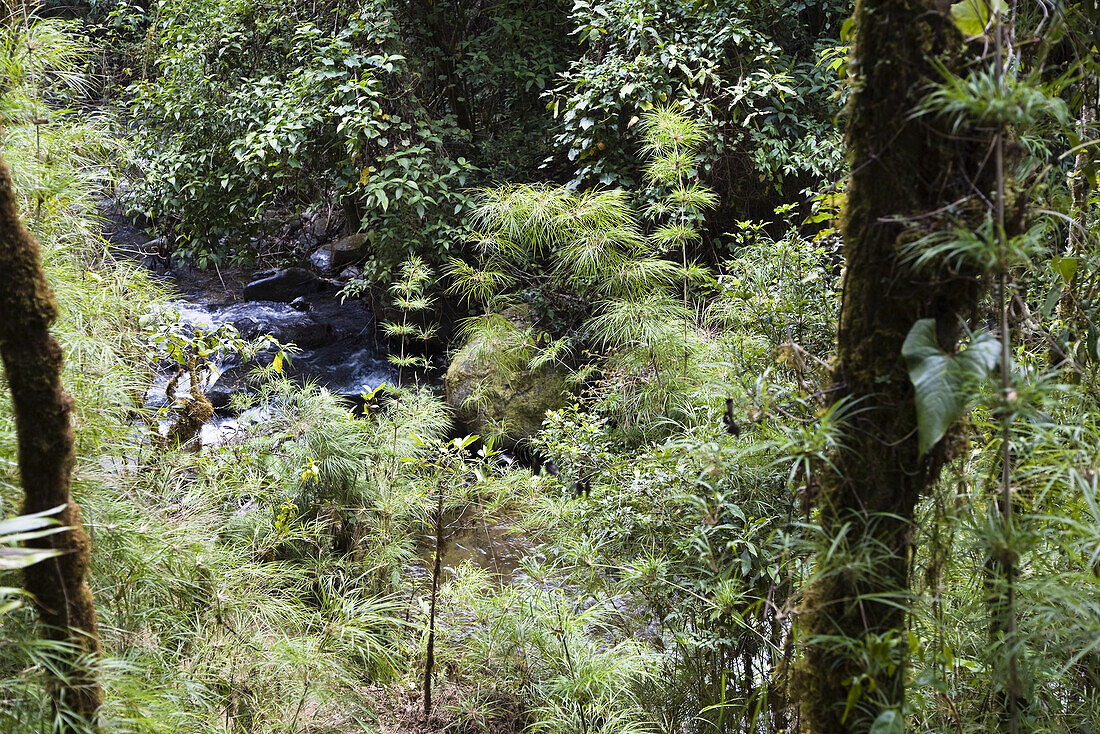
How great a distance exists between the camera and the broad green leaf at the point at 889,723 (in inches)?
42.6

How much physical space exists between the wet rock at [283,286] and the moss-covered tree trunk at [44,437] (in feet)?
19.3

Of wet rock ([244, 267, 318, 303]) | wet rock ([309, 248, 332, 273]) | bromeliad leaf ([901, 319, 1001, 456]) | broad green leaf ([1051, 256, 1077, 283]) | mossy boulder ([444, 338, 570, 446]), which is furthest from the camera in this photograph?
wet rock ([309, 248, 332, 273])

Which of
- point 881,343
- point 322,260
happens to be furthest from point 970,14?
point 322,260

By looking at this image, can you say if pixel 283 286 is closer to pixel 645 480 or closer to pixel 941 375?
pixel 645 480

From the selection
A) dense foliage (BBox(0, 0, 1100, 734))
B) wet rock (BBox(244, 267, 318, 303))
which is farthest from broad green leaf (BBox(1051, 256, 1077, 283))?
wet rock (BBox(244, 267, 318, 303))

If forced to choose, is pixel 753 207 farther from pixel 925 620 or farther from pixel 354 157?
pixel 925 620

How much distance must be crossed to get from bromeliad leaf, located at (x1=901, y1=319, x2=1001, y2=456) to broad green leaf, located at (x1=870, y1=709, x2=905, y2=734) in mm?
394

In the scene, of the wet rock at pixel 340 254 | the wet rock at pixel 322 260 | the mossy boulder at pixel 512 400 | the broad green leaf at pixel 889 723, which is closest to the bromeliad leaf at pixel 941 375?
the broad green leaf at pixel 889 723

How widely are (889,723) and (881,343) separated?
0.56 m

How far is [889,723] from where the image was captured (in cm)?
108

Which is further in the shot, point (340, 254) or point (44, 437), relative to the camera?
point (340, 254)

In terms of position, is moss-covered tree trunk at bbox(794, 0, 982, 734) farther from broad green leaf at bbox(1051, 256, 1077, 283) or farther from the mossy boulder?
the mossy boulder

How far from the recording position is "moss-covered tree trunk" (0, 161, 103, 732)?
1.21 meters

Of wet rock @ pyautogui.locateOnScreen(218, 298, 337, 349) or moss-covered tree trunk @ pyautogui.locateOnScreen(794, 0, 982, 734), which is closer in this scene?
moss-covered tree trunk @ pyautogui.locateOnScreen(794, 0, 982, 734)
